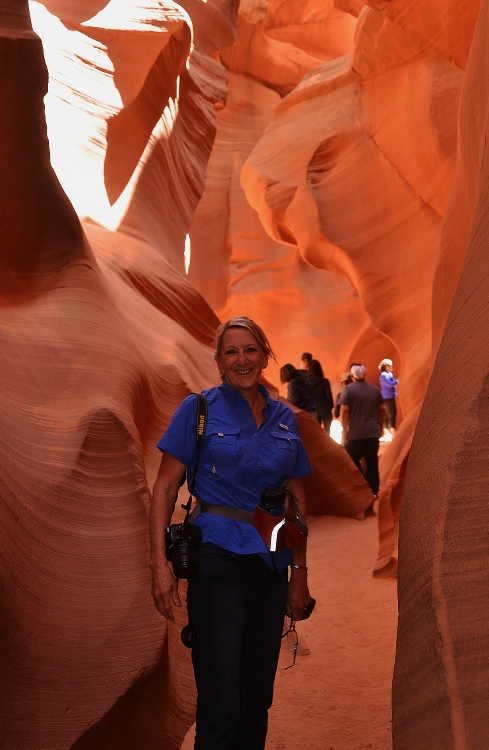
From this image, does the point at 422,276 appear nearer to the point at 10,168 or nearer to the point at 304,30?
the point at 10,168

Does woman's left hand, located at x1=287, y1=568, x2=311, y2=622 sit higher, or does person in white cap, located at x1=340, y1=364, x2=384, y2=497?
person in white cap, located at x1=340, y1=364, x2=384, y2=497

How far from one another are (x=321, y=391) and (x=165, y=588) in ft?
26.2

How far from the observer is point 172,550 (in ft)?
7.26

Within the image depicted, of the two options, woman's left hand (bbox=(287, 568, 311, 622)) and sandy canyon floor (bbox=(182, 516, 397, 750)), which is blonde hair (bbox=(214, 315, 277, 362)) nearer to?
woman's left hand (bbox=(287, 568, 311, 622))

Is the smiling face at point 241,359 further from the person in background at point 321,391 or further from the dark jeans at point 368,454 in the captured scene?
the person in background at point 321,391

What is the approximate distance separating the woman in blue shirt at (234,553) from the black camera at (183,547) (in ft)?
0.08

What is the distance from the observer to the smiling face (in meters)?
2.44

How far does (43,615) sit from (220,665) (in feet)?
3.03

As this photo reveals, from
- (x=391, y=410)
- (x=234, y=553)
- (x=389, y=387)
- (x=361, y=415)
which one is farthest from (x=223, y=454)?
(x=391, y=410)

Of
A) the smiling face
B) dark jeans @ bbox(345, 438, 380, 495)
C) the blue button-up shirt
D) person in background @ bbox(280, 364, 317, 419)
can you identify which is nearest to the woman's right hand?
the blue button-up shirt

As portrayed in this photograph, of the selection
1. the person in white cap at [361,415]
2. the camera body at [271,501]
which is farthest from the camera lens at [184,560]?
the person in white cap at [361,415]

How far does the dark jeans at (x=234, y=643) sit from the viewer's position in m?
2.17

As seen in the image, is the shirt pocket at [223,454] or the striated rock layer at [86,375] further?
the striated rock layer at [86,375]

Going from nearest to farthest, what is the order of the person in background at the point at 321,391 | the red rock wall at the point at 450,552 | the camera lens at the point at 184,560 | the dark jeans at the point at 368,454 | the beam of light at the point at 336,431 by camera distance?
the red rock wall at the point at 450,552 → the camera lens at the point at 184,560 → the dark jeans at the point at 368,454 → the person in background at the point at 321,391 → the beam of light at the point at 336,431
